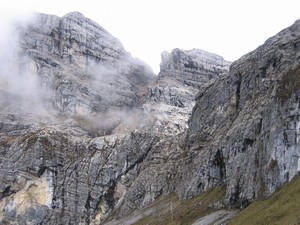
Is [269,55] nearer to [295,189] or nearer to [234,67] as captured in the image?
[234,67]

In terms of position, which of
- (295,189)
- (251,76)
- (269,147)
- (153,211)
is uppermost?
(251,76)

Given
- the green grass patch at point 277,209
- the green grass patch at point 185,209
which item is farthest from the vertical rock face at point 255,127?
the green grass patch at point 185,209

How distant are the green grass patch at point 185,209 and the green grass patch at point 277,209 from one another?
29.7 meters

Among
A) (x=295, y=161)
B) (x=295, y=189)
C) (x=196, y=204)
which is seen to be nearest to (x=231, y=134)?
(x=196, y=204)

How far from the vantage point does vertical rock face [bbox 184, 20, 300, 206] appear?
4476 inches

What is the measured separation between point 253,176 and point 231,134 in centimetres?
3210

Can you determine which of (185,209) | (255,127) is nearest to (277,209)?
(255,127)

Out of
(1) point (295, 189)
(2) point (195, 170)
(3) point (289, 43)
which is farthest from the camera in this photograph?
(2) point (195, 170)

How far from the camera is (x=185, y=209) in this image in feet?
500

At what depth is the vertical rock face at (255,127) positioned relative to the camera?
373 feet

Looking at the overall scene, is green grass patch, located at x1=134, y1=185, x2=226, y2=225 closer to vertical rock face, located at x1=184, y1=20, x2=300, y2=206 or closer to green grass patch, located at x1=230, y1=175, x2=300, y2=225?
vertical rock face, located at x1=184, y1=20, x2=300, y2=206

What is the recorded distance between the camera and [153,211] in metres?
179

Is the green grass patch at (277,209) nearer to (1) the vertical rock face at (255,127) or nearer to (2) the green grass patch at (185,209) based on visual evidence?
(1) the vertical rock face at (255,127)

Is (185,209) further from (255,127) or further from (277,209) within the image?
(277,209)
